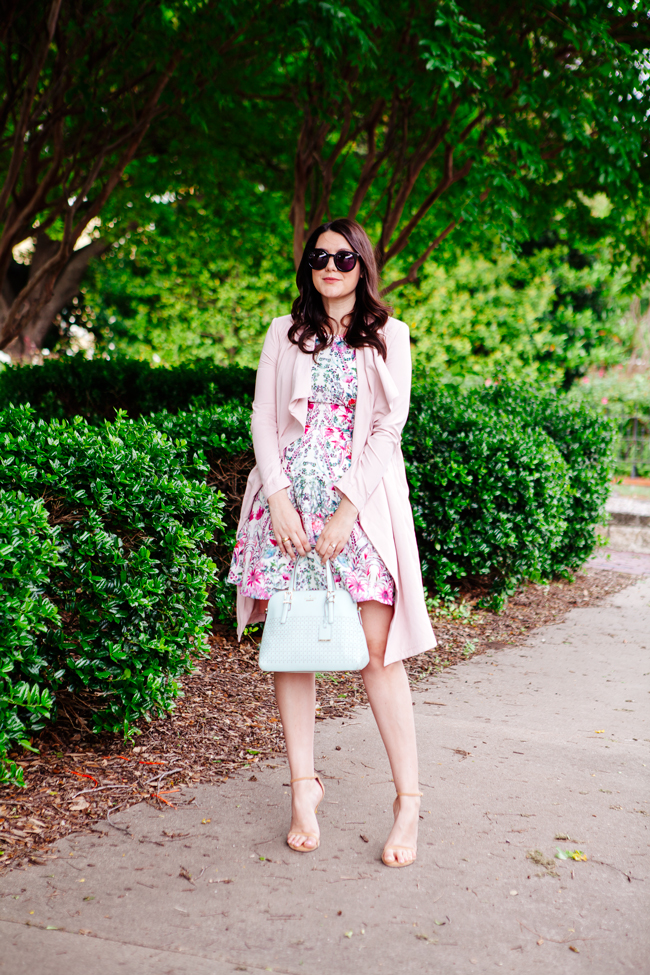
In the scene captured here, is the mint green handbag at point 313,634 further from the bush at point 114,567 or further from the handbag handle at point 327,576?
the bush at point 114,567

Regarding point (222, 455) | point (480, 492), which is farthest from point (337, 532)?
point (480, 492)

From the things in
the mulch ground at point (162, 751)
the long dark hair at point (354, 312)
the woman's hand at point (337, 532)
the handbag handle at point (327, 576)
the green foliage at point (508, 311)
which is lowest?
the mulch ground at point (162, 751)

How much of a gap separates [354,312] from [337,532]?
82 cm

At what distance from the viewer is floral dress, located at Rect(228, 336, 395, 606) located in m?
2.64

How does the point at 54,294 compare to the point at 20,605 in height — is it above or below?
above

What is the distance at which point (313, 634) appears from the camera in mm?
2496

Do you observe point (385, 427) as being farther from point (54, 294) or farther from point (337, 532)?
point (54, 294)

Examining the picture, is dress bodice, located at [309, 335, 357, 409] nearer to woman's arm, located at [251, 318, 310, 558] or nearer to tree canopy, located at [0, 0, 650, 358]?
woman's arm, located at [251, 318, 310, 558]

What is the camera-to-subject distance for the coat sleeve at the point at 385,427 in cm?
264

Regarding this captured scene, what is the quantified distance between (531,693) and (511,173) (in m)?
5.95

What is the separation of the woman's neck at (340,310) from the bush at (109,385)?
439cm

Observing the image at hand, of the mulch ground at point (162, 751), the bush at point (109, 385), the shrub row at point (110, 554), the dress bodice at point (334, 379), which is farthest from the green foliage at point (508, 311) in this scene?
the dress bodice at point (334, 379)

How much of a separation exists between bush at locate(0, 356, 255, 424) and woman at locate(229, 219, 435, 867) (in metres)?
4.43

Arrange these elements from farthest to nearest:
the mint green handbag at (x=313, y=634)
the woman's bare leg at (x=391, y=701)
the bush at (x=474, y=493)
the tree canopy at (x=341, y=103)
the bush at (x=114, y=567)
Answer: the tree canopy at (x=341, y=103)
the bush at (x=474, y=493)
the bush at (x=114, y=567)
the woman's bare leg at (x=391, y=701)
the mint green handbag at (x=313, y=634)
